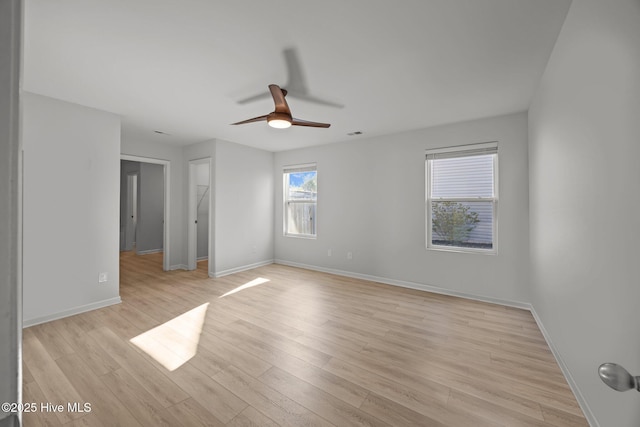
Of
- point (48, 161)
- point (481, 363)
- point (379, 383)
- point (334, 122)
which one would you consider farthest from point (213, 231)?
point (481, 363)

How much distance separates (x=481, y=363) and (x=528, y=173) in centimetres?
243

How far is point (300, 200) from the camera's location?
5.67 meters

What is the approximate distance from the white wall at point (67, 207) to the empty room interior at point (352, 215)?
21 millimetres

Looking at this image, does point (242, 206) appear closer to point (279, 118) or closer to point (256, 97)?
point (256, 97)

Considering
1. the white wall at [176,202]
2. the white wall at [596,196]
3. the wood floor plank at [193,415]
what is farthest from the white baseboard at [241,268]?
the white wall at [596,196]

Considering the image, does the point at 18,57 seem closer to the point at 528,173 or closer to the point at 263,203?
the point at 528,173

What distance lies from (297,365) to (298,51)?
2543mm

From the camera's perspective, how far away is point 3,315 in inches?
20.9

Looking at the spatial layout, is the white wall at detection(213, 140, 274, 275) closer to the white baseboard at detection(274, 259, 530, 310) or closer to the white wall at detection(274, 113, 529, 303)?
the white wall at detection(274, 113, 529, 303)

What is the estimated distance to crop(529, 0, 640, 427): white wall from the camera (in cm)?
117

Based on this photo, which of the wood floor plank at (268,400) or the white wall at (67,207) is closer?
the wood floor plank at (268,400)

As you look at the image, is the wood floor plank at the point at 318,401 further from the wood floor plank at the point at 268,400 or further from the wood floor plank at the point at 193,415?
the wood floor plank at the point at 193,415

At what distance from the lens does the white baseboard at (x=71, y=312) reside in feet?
9.36

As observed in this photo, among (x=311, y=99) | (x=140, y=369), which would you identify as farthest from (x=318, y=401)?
(x=311, y=99)
